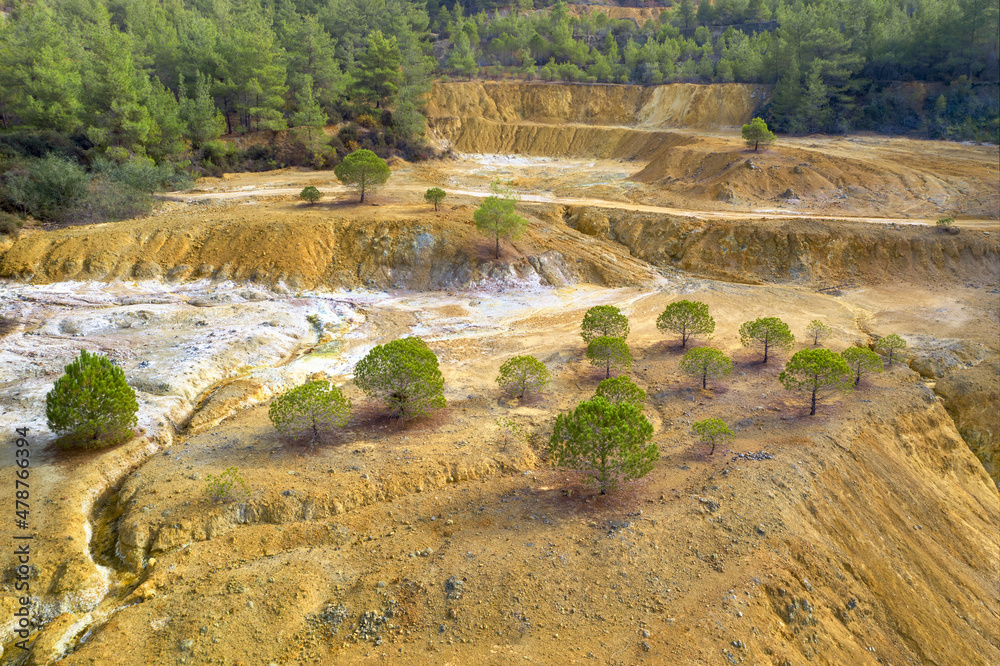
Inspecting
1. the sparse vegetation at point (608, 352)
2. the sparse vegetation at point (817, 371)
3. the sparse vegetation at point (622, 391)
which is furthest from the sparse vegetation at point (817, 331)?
the sparse vegetation at point (622, 391)

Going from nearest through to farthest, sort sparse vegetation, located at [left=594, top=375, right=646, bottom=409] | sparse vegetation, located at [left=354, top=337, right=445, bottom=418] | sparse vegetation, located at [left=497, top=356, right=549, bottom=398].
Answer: sparse vegetation, located at [left=594, top=375, right=646, bottom=409], sparse vegetation, located at [left=354, top=337, right=445, bottom=418], sparse vegetation, located at [left=497, top=356, right=549, bottom=398]

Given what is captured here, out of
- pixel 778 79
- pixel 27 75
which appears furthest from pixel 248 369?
pixel 778 79

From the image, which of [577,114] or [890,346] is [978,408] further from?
[577,114]

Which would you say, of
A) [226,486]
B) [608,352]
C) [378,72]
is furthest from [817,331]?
[378,72]

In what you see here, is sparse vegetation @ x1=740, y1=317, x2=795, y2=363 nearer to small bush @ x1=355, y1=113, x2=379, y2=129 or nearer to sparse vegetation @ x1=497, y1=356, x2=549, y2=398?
sparse vegetation @ x1=497, y1=356, x2=549, y2=398

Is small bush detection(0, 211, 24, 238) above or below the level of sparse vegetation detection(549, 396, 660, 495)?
below

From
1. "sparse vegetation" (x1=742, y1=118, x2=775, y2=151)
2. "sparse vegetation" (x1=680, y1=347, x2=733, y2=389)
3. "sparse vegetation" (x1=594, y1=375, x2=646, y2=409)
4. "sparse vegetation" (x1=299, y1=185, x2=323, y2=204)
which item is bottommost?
"sparse vegetation" (x1=680, y1=347, x2=733, y2=389)

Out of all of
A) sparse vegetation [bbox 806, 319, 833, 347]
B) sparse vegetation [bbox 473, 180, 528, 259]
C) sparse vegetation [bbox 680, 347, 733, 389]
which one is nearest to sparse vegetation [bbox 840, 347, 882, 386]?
sparse vegetation [bbox 806, 319, 833, 347]
